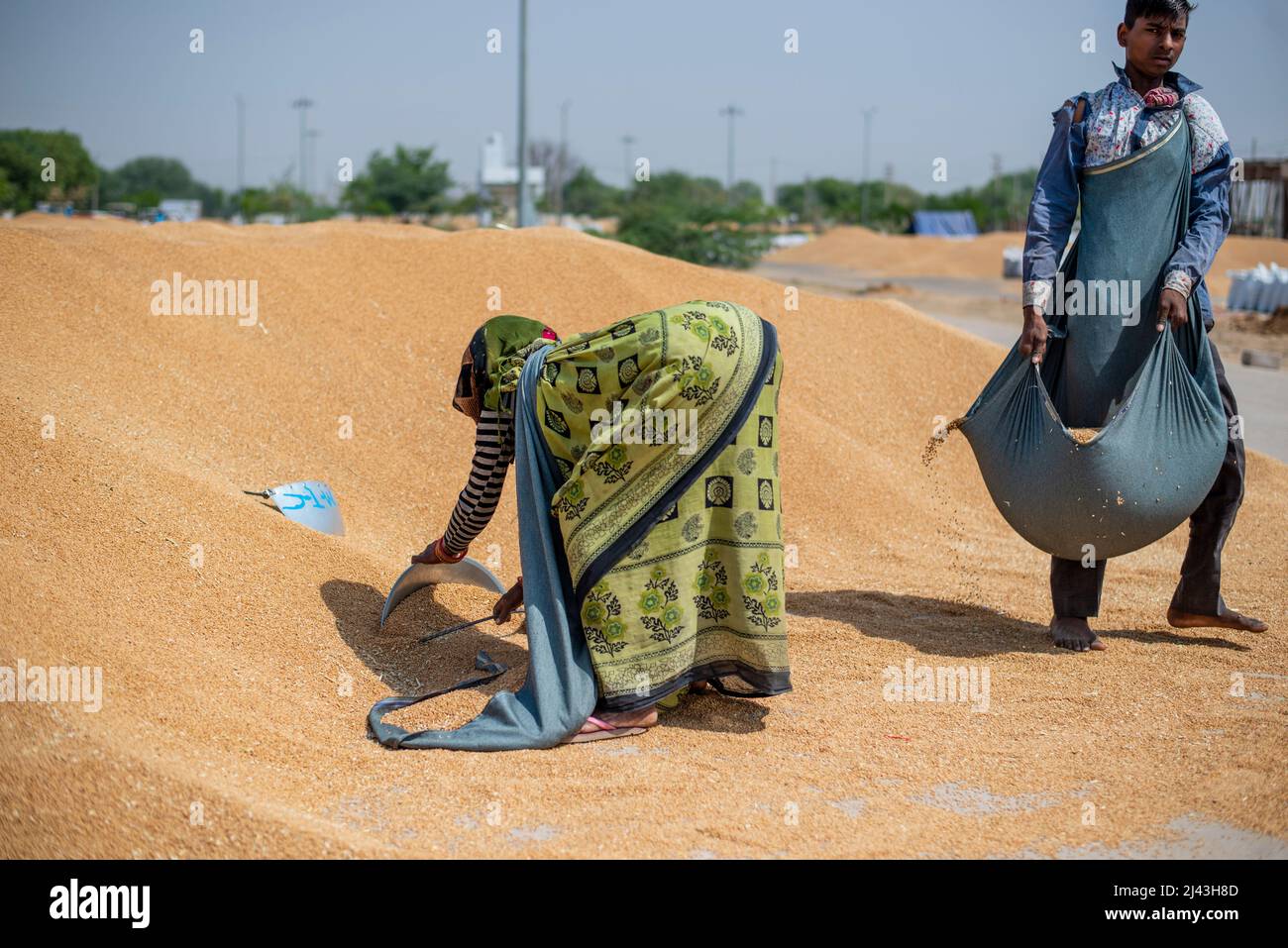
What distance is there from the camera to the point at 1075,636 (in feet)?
14.3

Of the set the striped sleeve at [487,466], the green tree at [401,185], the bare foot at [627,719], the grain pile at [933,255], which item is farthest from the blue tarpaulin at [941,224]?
the bare foot at [627,719]

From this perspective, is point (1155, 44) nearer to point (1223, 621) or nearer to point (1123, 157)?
point (1123, 157)

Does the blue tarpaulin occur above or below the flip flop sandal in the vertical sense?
above

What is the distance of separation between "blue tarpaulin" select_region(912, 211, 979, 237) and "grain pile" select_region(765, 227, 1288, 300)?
659 centimetres

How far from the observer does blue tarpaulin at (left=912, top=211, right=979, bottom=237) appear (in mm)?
43531

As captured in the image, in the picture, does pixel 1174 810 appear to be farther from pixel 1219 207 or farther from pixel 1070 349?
pixel 1219 207

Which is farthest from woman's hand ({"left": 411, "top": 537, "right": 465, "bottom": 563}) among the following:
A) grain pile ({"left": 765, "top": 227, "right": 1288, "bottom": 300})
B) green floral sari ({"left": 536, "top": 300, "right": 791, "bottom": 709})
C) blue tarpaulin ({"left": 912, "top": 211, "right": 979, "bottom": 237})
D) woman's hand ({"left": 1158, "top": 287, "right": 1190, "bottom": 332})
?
blue tarpaulin ({"left": 912, "top": 211, "right": 979, "bottom": 237})

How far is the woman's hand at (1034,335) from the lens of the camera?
417 centimetres

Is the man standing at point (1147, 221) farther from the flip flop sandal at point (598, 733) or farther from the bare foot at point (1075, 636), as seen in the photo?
the flip flop sandal at point (598, 733)

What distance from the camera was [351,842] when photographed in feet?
8.77

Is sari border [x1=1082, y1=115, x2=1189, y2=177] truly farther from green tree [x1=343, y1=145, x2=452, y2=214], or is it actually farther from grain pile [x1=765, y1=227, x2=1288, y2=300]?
green tree [x1=343, y1=145, x2=452, y2=214]

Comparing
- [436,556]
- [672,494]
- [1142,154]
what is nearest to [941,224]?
[1142,154]

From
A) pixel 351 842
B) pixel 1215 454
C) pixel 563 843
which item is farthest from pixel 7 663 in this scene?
pixel 1215 454

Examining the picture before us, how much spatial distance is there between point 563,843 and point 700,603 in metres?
0.89
